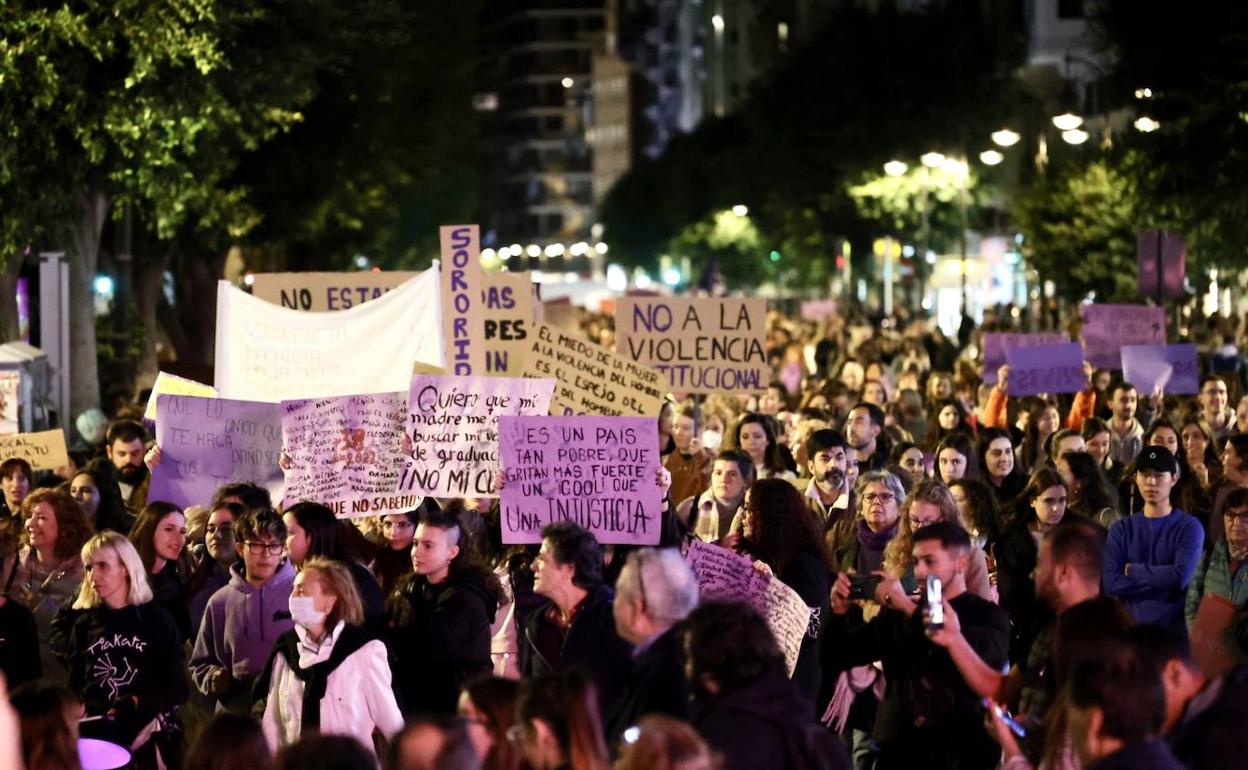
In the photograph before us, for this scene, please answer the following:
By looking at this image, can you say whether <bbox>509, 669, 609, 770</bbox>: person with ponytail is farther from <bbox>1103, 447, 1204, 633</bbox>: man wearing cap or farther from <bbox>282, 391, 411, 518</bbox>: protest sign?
<bbox>282, 391, 411, 518</bbox>: protest sign

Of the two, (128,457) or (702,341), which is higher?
(702,341)

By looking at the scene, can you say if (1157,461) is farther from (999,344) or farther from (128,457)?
(999,344)

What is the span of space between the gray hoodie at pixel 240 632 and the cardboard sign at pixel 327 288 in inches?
231

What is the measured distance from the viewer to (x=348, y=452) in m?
11.6

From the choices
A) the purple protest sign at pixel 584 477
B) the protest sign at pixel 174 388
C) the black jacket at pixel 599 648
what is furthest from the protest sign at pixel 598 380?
the black jacket at pixel 599 648

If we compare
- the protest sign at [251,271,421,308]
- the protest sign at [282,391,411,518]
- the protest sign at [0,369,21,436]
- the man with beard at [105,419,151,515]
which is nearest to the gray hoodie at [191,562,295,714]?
the protest sign at [282,391,411,518]

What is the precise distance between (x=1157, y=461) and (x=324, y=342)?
5421 mm

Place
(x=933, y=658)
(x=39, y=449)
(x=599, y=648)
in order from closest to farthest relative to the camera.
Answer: (x=933, y=658) < (x=599, y=648) < (x=39, y=449)

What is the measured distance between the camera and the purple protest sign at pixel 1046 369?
760 inches

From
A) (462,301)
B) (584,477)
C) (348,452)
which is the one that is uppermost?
(462,301)

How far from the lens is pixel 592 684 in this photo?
241 inches

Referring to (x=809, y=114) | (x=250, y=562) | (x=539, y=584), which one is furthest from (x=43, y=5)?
(x=809, y=114)

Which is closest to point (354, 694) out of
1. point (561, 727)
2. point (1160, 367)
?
point (561, 727)

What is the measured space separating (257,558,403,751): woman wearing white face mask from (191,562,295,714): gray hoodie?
891 mm
